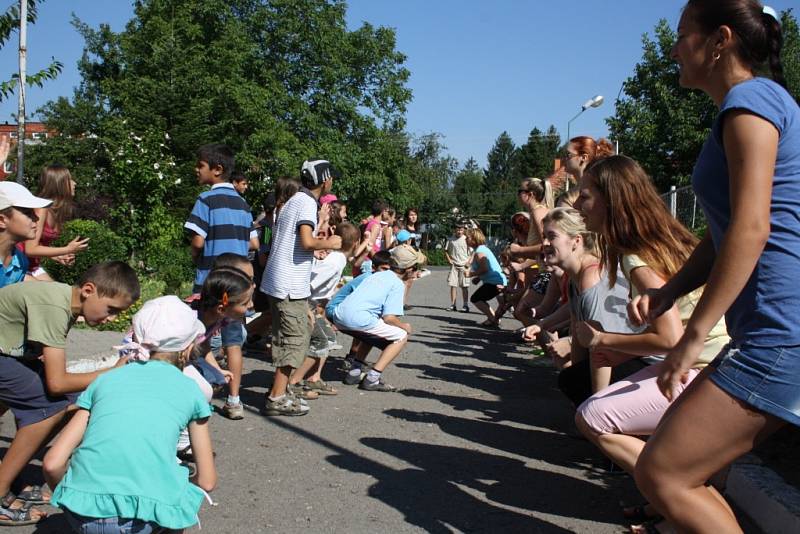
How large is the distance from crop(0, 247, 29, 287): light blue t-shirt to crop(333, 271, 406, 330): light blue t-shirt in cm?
287

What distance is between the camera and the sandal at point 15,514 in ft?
12.3

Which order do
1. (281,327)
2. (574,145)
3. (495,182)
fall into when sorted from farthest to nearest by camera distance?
(495,182) → (574,145) → (281,327)

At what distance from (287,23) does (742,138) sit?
42211 millimetres

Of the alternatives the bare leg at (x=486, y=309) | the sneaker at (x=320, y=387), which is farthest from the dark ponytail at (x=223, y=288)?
the bare leg at (x=486, y=309)

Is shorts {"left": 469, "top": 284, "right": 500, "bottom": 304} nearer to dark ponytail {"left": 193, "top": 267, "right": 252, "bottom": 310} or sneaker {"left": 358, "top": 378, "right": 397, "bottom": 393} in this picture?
sneaker {"left": 358, "top": 378, "right": 397, "bottom": 393}

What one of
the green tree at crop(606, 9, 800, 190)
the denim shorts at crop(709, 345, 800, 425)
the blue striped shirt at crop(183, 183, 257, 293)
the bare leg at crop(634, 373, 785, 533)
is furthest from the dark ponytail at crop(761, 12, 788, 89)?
the green tree at crop(606, 9, 800, 190)

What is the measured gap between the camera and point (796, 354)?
86.9 inches

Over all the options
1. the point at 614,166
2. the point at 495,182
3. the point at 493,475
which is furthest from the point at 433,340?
the point at 495,182

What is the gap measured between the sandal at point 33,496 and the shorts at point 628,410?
2.74 meters

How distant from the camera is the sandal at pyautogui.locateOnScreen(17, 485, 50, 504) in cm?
394

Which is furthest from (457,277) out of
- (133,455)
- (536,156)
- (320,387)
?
(536,156)

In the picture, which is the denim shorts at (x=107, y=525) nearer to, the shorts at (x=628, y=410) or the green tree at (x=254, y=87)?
the shorts at (x=628, y=410)

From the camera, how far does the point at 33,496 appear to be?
3.96 meters

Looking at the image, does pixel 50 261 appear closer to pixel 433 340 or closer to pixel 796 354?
pixel 433 340
